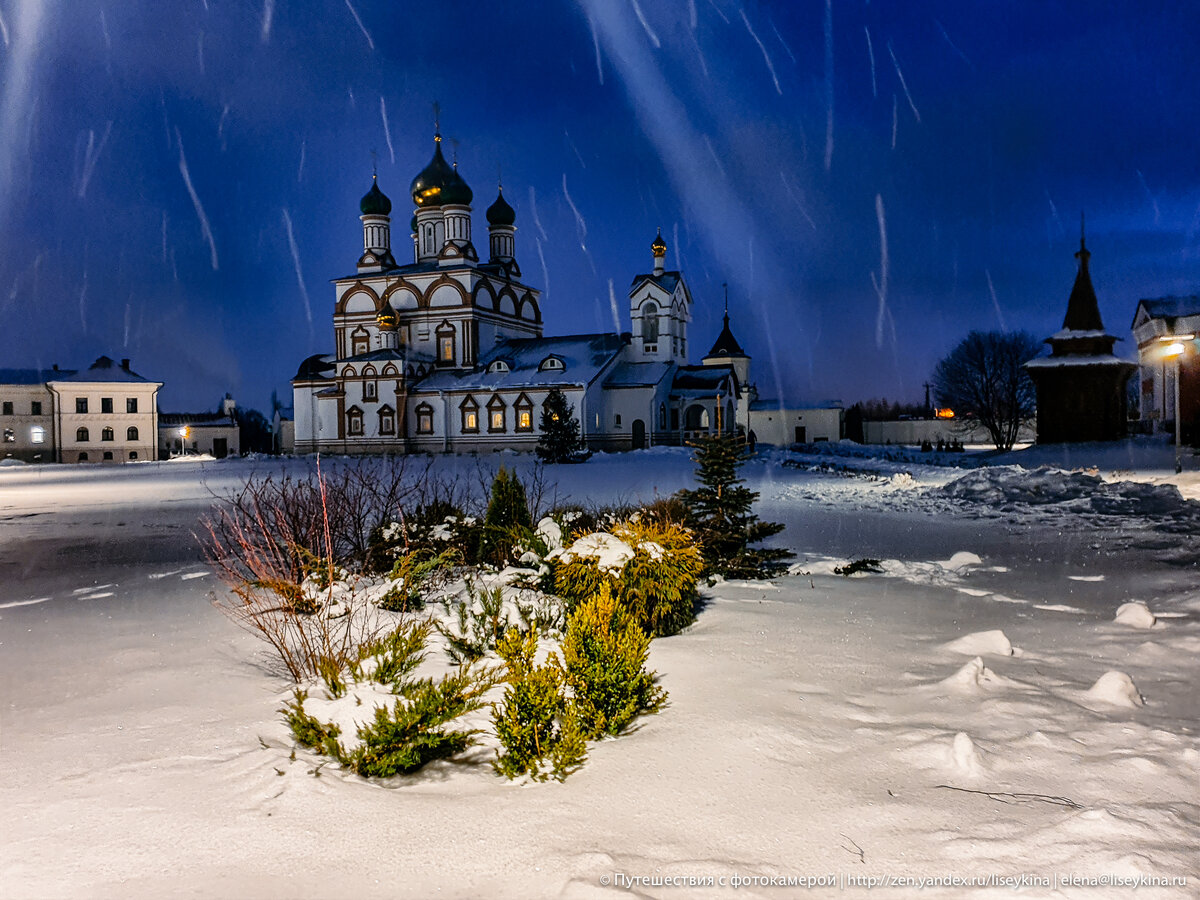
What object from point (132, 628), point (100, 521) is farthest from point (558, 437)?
point (132, 628)

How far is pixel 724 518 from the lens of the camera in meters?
8.27

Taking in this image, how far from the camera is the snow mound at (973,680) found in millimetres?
4527

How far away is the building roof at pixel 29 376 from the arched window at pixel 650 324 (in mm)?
41070

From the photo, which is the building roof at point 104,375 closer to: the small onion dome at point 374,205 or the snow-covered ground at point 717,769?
the small onion dome at point 374,205

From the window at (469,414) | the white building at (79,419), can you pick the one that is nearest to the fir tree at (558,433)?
the window at (469,414)

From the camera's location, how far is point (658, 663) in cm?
518

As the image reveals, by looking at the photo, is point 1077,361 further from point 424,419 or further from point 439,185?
point 439,185

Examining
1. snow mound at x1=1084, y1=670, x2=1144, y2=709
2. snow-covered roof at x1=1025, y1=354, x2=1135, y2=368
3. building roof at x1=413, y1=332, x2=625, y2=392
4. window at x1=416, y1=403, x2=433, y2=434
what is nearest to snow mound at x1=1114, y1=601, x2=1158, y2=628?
snow mound at x1=1084, y1=670, x2=1144, y2=709

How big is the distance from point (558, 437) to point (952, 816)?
3237 centimetres

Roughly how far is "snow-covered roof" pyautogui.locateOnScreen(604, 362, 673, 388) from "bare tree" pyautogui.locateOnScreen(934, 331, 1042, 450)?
53.0 feet

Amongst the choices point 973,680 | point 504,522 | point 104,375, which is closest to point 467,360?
point 104,375

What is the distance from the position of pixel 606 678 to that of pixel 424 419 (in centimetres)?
4535

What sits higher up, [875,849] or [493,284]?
[493,284]

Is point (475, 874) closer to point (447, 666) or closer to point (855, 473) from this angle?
point (447, 666)
